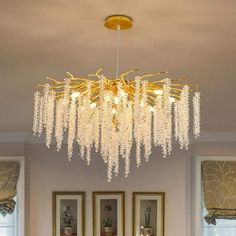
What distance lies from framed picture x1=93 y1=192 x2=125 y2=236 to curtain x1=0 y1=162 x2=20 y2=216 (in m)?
0.98

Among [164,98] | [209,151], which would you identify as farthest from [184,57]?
[209,151]

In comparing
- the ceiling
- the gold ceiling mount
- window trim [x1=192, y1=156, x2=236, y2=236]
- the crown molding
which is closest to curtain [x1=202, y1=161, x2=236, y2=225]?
window trim [x1=192, y1=156, x2=236, y2=236]

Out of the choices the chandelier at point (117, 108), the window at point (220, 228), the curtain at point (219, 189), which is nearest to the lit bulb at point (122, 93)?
the chandelier at point (117, 108)

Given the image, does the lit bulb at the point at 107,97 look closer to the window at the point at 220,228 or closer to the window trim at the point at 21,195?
the window trim at the point at 21,195

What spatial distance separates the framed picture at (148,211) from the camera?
6.02 meters

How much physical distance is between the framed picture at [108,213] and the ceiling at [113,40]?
8.59 ft

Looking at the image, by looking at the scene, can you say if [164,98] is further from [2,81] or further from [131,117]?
[2,81]

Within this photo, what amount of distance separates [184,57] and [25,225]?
3827 millimetres

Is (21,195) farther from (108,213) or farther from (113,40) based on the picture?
(113,40)

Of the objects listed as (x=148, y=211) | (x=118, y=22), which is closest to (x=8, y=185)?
(x=148, y=211)

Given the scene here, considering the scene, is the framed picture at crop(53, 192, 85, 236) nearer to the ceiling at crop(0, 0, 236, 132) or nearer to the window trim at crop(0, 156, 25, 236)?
the window trim at crop(0, 156, 25, 236)

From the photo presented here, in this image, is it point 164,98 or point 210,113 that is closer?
point 164,98

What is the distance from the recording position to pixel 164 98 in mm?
2672

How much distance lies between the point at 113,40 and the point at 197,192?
3.76 m
